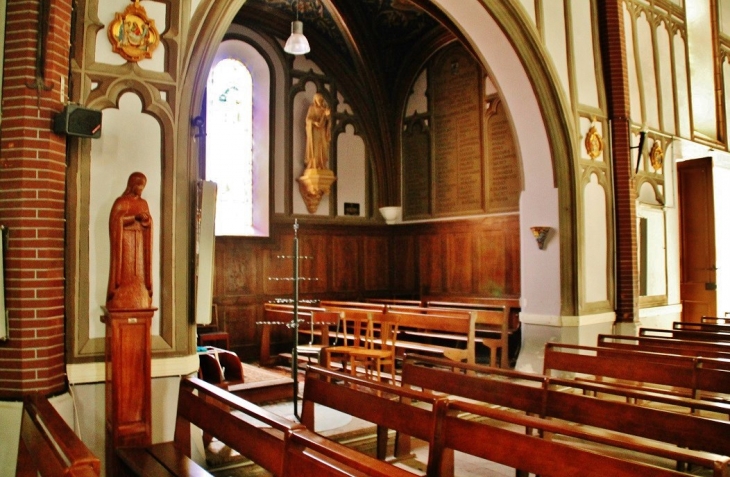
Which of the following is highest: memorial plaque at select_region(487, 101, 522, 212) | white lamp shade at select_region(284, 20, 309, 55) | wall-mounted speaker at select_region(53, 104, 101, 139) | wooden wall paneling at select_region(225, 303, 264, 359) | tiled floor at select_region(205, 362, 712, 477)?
white lamp shade at select_region(284, 20, 309, 55)

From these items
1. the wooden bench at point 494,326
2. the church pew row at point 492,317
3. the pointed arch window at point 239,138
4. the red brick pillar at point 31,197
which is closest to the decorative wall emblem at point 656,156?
the church pew row at point 492,317

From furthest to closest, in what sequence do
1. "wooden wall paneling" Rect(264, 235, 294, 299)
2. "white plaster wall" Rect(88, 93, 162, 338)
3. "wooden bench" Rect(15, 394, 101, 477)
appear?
1. "wooden wall paneling" Rect(264, 235, 294, 299)
2. "white plaster wall" Rect(88, 93, 162, 338)
3. "wooden bench" Rect(15, 394, 101, 477)

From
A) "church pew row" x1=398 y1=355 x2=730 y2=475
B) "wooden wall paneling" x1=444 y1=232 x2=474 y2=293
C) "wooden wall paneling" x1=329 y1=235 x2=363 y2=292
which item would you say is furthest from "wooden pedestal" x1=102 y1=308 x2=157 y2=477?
"wooden wall paneling" x1=444 y1=232 x2=474 y2=293

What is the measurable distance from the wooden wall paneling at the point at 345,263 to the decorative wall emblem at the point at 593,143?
4.49 metres

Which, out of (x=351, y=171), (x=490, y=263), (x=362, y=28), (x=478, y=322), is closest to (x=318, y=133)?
(x=351, y=171)

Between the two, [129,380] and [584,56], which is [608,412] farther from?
[584,56]

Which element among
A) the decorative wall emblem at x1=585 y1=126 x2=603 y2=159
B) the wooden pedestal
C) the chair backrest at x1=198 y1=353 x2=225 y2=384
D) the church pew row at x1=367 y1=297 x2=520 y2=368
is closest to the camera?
the wooden pedestal

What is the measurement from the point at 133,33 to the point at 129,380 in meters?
2.42

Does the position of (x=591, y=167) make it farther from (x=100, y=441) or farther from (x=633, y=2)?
(x=100, y=441)

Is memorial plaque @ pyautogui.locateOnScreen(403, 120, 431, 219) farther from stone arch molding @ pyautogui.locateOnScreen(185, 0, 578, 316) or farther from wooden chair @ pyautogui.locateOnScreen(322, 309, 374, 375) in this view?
wooden chair @ pyautogui.locateOnScreen(322, 309, 374, 375)

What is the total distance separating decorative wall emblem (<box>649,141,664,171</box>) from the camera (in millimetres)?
9102

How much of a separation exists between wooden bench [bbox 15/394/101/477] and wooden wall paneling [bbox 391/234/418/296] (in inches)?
333

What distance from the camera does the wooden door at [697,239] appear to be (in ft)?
32.4

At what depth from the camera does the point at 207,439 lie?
452 cm
